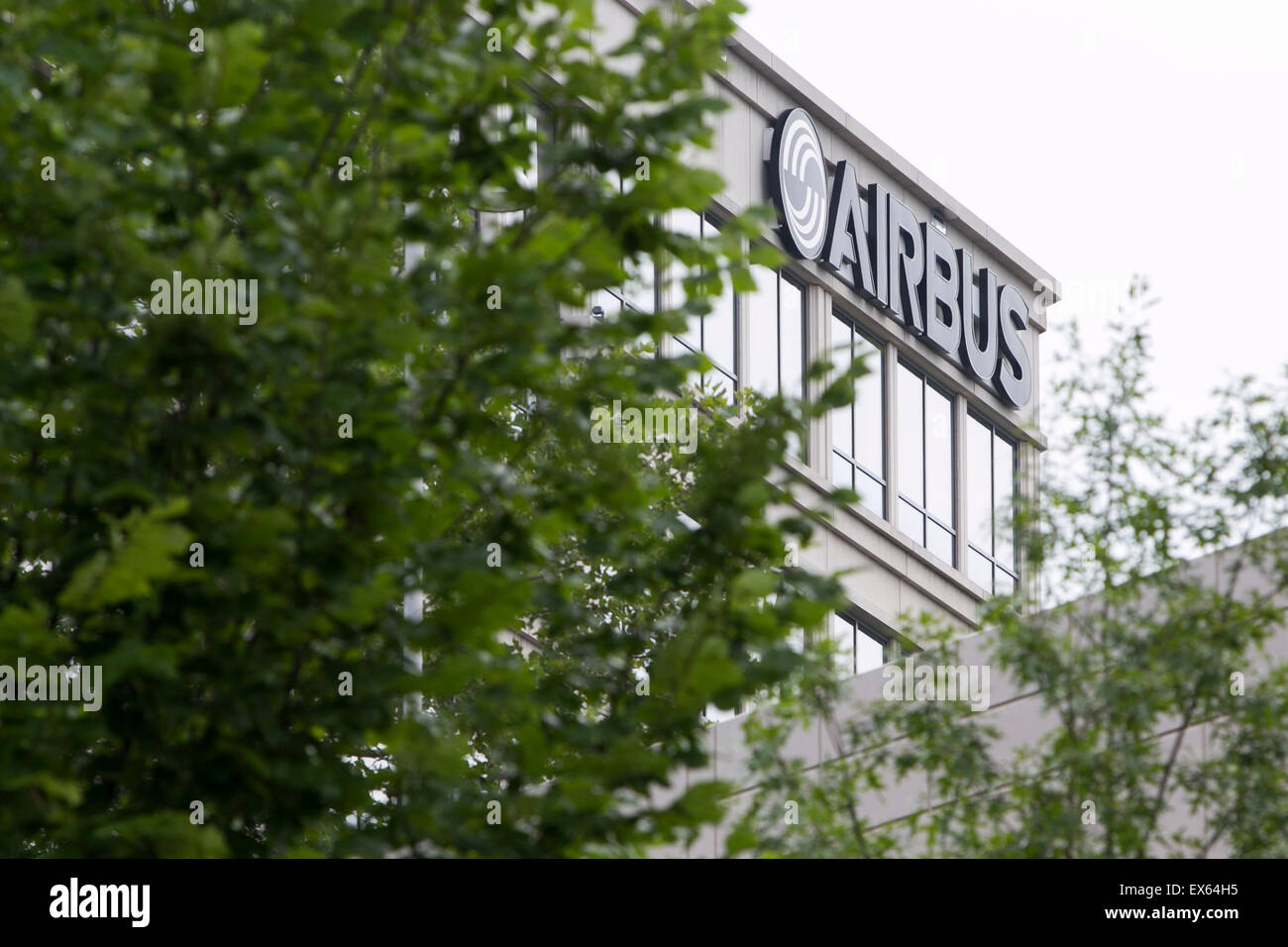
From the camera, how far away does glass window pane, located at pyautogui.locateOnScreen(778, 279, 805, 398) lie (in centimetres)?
3078

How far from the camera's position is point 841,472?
3162 cm

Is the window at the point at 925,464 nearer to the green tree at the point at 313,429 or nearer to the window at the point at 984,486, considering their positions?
the window at the point at 984,486

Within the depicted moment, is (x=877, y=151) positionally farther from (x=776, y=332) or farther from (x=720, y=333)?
(x=720, y=333)

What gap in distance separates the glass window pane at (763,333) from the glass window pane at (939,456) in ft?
17.4

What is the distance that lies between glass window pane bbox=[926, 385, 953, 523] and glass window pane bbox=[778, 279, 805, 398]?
177 inches

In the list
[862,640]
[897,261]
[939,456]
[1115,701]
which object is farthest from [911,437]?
[1115,701]

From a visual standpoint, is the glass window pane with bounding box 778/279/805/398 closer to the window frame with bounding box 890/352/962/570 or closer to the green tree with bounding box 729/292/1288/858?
the window frame with bounding box 890/352/962/570

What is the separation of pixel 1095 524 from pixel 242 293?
417 cm

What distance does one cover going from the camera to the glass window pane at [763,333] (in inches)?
1173

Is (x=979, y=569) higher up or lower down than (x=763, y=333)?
lower down

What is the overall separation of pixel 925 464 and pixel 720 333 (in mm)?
6858

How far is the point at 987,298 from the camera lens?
1441 inches
